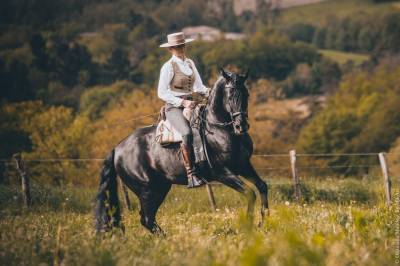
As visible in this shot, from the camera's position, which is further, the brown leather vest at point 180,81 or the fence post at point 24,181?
the fence post at point 24,181

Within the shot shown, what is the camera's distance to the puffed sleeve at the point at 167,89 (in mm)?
10164

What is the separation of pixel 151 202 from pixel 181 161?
31.1 inches

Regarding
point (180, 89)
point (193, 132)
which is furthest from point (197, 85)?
point (193, 132)

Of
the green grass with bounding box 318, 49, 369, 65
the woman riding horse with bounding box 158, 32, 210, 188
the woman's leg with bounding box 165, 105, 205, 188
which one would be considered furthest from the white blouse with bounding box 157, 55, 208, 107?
the green grass with bounding box 318, 49, 369, 65

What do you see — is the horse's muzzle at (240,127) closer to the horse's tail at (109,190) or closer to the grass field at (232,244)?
the grass field at (232,244)

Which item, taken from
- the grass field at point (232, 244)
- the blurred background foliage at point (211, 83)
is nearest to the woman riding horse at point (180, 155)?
the grass field at point (232, 244)

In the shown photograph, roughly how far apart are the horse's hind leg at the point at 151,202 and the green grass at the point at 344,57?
136 metres

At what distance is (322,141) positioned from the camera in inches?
3164

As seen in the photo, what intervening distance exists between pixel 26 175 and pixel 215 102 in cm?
895

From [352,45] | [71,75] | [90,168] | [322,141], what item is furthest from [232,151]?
[352,45]

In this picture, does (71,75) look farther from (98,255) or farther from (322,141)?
(98,255)

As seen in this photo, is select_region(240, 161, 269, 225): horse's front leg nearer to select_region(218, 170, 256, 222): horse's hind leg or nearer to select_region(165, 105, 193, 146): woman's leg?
select_region(218, 170, 256, 222): horse's hind leg

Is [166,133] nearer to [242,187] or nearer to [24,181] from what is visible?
[242,187]

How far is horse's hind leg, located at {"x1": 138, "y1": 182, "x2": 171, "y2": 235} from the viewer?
10.2m
